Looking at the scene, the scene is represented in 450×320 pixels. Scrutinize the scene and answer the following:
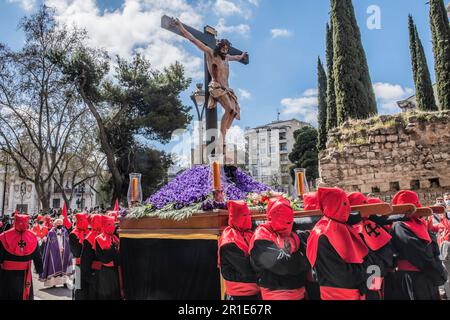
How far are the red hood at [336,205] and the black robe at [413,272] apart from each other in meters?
0.94

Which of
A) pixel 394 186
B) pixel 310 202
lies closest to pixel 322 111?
pixel 394 186

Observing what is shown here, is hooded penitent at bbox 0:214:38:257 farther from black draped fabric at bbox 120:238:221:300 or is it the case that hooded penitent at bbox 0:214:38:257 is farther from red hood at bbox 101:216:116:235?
black draped fabric at bbox 120:238:221:300

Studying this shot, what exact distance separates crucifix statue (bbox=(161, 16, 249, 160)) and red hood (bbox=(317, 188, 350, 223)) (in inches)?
146

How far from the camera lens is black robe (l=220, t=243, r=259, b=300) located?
3.46 metres

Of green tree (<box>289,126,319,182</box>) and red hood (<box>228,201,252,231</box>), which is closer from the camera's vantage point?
red hood (<box>228,201,252,231</box>)

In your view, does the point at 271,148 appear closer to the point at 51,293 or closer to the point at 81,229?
the point at 51,293

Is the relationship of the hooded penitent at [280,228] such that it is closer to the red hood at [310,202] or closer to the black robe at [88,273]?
the red hood at [310,202]

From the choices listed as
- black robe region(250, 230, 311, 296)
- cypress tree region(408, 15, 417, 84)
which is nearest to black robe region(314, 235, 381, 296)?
black robe region(250, 230, 311, 296)

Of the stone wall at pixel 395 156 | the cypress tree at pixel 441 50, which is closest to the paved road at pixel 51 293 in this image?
the stone wall at pixel 395 156

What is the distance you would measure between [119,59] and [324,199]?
78.4 ft

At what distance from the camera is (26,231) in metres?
5.70
